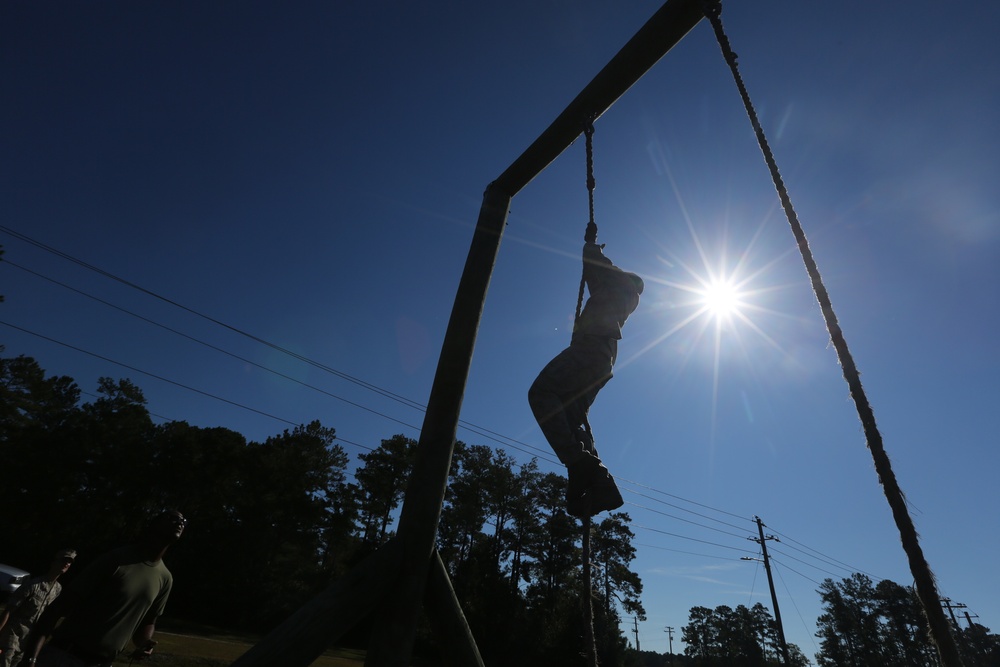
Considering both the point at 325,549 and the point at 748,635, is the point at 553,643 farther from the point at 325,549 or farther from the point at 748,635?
the point at 748,635

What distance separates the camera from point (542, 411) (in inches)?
107

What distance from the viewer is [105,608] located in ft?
8.39

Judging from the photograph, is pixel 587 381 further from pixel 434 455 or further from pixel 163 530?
pixel 163 530

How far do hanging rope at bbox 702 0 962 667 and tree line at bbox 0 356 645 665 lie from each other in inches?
1092

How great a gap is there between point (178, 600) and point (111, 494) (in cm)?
814

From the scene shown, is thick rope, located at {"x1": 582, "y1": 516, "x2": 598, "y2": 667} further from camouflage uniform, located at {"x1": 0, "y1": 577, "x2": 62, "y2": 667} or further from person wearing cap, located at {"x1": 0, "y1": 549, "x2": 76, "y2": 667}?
camouflage uniform, located at {"x1": 0, "y1": 577, "x2": 62, "y2": 667}

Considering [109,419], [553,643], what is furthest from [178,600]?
[553,643]

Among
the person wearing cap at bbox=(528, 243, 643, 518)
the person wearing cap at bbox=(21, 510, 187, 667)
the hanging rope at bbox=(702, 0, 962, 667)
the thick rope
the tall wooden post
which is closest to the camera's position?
the hanging rope at bbox=(702, 0, 962, 667)

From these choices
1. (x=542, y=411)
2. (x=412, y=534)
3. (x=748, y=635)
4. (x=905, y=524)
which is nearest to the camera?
(x=905, y=524)

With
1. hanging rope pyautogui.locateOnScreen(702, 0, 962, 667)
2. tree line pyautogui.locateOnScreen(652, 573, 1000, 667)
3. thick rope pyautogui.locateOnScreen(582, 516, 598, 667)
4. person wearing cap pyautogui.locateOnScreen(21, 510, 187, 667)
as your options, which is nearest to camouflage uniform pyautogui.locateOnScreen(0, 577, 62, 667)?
person wearing cap pyautogui.locateOnScreen(21, 510, 187, 667)

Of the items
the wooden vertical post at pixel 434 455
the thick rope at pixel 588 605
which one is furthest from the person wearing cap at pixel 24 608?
the thick rope at pixel 588 605

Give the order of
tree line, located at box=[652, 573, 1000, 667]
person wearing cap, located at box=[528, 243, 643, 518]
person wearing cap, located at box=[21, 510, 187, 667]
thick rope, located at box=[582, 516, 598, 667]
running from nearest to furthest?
person wearing cap, located at box=[21, 510, 187, 667] < person wearing cap, located at box=[528, 243, 643, 518] < thick rope, located at box=[582, 516, 598, 667] < tree line, located at box=[652, 573, 1000, 667]

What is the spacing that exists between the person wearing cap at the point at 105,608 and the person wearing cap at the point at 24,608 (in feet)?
9.11

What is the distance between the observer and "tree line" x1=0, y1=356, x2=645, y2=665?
2681 centimetres
